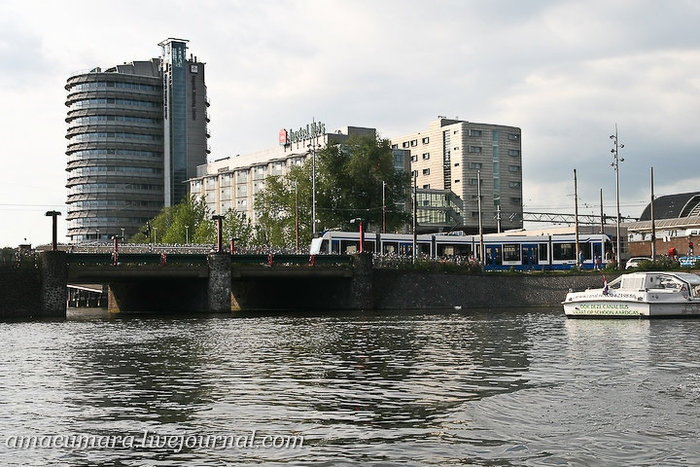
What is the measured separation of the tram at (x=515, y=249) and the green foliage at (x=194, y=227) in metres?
55.6

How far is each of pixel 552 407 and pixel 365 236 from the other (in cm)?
6520

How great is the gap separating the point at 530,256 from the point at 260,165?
102623mm

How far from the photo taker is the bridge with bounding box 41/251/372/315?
210ft

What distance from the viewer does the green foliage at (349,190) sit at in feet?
375

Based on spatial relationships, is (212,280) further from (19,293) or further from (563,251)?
(563,251)

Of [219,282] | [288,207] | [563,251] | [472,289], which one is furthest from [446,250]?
[288,207]

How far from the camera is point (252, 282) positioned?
8338 cm

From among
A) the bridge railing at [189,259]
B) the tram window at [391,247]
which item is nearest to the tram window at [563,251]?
the tram window at [391,247]

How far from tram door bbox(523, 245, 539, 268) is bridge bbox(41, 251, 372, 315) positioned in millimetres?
20745

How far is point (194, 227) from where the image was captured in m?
155

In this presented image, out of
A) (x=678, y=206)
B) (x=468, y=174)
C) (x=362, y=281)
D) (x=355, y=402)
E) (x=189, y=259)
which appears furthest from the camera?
(x=468, y=174)

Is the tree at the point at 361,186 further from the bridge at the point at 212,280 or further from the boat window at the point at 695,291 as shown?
the boat window at the point at 695,291

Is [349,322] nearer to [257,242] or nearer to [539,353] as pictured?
[539,353]

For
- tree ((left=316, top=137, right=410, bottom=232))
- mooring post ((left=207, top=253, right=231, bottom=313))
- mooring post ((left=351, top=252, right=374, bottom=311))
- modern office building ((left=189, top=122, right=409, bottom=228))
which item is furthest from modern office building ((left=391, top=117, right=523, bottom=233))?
mooring post ((left=207, top=253, right=231, bottom=313))
